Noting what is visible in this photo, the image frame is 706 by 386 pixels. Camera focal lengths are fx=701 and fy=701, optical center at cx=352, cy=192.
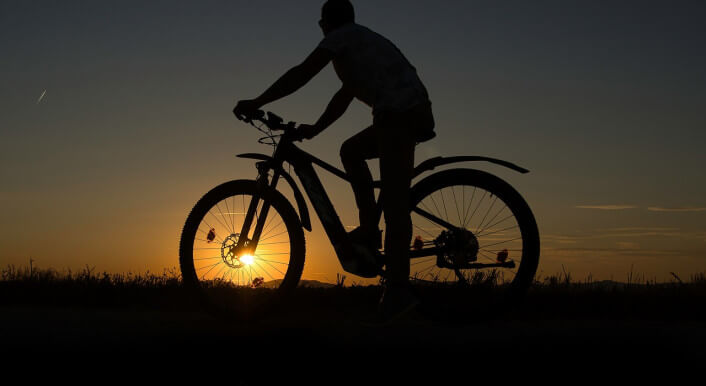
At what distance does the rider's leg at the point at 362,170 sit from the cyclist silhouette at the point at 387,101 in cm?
2

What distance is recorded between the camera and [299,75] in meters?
5.18

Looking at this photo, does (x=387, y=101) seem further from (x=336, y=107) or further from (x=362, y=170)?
(x=336, y=107)

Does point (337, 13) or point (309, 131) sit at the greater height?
point (337, 13)

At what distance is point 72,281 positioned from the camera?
811 centimetres

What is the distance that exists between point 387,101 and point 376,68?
10.2 inches

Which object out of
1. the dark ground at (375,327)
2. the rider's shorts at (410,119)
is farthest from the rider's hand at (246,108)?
the dark ground at (375,327)

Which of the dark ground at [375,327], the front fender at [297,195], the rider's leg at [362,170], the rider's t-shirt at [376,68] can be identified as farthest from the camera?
the front fender at [297,195]

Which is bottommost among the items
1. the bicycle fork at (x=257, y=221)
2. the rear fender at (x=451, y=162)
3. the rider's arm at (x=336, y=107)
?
the bicycle fork at (x=257, y=221)

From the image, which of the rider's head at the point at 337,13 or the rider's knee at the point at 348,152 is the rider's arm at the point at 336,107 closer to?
the rider's knee at the point at 348,152

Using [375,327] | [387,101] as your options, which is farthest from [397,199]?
[375,327]

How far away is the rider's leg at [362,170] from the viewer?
5.51 m

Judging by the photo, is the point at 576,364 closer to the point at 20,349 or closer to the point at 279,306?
the point at 279,306

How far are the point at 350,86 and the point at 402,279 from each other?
1.50m

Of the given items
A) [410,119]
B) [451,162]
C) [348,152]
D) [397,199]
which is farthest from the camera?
[348,152]
